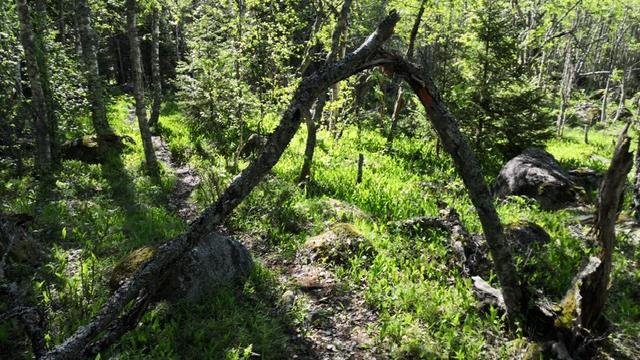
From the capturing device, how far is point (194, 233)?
3.28 metres

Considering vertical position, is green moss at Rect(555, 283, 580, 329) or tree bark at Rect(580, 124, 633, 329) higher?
tree bark at Rect(580, 124, 633, 329)

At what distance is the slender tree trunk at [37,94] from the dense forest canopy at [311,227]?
0.05 meters

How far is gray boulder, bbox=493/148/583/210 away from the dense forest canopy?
0.21ft

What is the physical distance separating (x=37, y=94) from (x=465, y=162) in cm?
1149

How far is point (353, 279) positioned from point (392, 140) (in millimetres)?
11509

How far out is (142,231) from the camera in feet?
27.7

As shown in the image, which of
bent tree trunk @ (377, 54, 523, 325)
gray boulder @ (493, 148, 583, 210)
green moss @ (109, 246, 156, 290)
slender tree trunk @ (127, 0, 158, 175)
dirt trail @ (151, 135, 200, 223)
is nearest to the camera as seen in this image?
bent tree trunk @ (377, 54, 523, 325)

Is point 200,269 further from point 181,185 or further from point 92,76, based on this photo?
point 92,76

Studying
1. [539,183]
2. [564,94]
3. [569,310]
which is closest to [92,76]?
[539,183]

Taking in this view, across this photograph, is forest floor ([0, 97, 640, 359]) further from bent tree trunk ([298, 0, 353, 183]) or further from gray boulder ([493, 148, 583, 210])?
bent tree trunk ([298, 0, 353, 183])

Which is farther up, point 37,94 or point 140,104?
point 37,94

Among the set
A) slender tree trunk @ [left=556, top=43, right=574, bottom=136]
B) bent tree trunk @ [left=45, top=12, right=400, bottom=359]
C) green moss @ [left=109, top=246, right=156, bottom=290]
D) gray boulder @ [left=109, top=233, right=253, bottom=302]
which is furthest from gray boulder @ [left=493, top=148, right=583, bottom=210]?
slender tree trunk @ [left=556, top=43, right=574, bottom=136]

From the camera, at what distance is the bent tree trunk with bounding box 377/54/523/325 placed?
466cm

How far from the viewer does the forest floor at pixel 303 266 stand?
19.0ft
